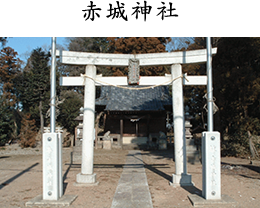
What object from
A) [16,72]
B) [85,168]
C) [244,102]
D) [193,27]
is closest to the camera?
[193,27]

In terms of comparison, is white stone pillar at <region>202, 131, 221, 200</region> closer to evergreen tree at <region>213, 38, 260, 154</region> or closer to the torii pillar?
the torii pillar

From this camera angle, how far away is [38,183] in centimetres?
729

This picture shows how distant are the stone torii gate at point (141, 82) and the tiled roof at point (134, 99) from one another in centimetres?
1020

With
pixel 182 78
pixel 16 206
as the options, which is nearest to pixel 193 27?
pixel 182 78

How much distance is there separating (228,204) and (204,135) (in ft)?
5.09

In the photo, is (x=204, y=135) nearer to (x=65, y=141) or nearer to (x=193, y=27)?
(x=193, y=27)

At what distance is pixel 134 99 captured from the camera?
19.5 metres

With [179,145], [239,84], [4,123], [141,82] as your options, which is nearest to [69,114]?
[4,123]

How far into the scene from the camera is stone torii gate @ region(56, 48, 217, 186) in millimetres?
6797

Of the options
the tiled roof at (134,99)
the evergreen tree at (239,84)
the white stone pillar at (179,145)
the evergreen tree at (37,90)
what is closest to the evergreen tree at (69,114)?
the evergreen tree at (37,90)

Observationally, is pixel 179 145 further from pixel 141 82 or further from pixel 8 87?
pixel 8 87

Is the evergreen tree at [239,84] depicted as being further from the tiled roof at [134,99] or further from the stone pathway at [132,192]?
the stone pathway at [132,192]

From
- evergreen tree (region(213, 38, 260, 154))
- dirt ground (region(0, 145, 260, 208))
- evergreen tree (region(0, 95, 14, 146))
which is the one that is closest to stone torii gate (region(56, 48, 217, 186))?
dirt ground (region(0, 145, 260, 208))

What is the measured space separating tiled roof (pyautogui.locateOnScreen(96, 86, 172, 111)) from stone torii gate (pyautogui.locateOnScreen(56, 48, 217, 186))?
33.5 feet
